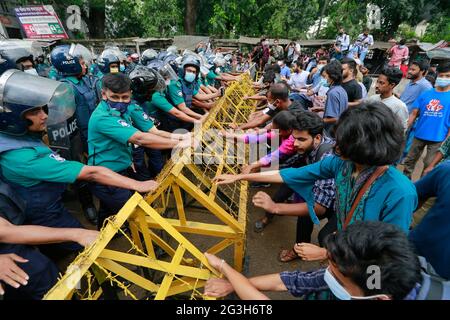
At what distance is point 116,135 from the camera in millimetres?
2674

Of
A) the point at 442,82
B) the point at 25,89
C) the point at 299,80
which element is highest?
the point at 25,89

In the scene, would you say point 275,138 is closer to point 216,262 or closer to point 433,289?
point 216,262

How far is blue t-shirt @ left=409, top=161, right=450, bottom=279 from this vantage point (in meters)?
1.61

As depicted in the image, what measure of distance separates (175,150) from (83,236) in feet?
4.16

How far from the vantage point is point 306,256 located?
1.77m

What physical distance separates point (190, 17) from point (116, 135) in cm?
2013

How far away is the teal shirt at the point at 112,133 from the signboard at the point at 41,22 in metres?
17.1

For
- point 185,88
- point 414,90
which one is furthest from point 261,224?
point 414,90

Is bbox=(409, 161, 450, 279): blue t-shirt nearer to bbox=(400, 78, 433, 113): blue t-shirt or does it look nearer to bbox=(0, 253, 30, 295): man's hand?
bbox=(0, 253, 30, 295): man's hand


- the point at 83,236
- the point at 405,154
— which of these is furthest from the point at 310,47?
the point at 83,236

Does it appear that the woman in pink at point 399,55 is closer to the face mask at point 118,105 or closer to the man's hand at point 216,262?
the face mask at point 118,105

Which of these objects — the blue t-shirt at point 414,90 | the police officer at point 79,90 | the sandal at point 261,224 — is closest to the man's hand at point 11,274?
the police officer at point 79,90

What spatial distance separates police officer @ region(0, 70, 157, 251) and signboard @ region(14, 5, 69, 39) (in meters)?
17.7
